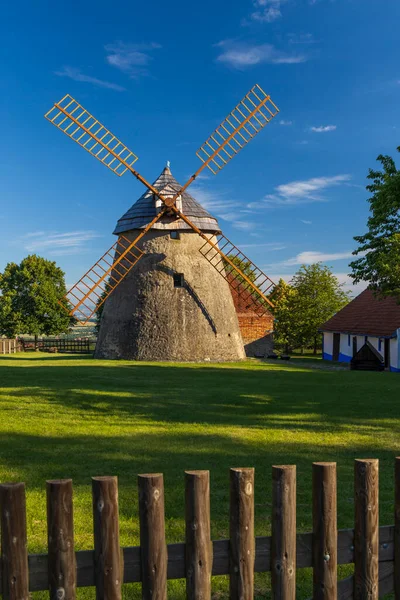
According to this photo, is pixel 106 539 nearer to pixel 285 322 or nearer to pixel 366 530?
pixel 366 530

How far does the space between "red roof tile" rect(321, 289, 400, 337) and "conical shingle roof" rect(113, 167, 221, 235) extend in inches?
412

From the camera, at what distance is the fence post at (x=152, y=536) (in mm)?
2760

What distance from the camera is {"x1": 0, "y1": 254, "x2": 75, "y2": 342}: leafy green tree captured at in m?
51.4

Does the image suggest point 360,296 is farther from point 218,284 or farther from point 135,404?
point 135,404

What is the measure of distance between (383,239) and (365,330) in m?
16.7

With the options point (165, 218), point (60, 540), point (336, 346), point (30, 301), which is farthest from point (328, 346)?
point (60, 540)

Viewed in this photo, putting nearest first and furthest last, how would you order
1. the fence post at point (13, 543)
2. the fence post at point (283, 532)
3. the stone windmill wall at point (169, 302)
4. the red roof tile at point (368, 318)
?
1. the fence post at point (13, 543)
2. the fence post at point (283, 532)
3. the stone windmill wall at point (169, 302)
4. the red roof tile at point (368, 318)

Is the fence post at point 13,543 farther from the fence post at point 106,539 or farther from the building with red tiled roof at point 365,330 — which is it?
the building with red tiled roof at point 365,330

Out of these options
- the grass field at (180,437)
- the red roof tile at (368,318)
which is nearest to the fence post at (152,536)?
the grass field at (180,437)

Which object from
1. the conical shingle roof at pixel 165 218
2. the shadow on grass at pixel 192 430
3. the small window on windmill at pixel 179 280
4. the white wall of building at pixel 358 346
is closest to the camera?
the shadow on grass at pixel 192 430

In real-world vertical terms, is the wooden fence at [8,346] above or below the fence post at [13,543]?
below

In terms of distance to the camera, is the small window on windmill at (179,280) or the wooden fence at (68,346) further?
the wooden fence at (68,346)

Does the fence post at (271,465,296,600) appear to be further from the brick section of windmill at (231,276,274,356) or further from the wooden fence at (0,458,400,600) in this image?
the brick section of windmill at (231,276,274,356)

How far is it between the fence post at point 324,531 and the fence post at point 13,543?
1.55 meters
